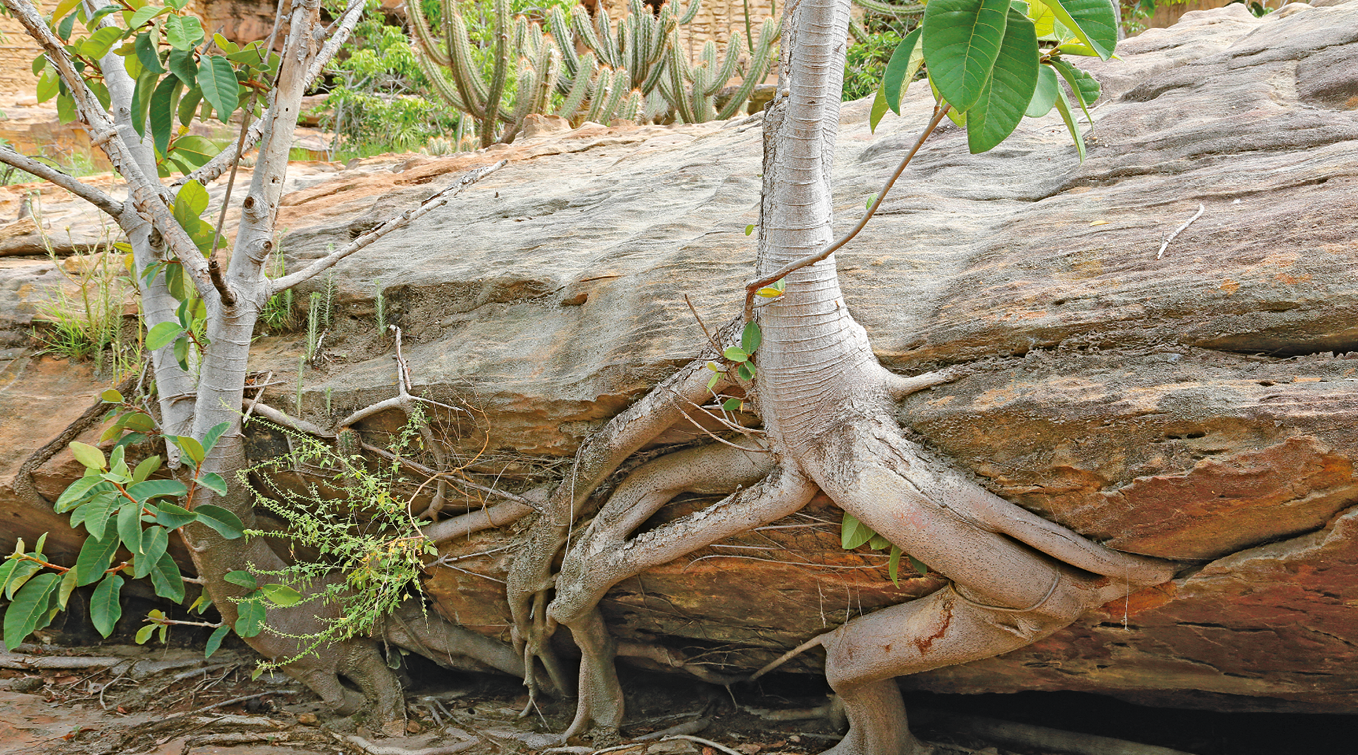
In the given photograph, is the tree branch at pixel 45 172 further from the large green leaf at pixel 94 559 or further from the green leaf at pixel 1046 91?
the green leaf at pixel 1046 91

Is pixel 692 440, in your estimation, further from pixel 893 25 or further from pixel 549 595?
pixel 893 25

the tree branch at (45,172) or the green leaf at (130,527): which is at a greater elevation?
the tree branch at (45,172)

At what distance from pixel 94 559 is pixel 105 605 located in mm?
178

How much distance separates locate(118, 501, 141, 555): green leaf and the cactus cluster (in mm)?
5509

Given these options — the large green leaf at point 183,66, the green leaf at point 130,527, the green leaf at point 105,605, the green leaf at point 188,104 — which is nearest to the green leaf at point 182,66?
the large green leaf at point 183,66

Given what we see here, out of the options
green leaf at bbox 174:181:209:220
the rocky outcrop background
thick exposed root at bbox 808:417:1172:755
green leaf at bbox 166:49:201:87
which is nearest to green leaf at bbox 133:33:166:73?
green leaf at bbox 166:49:201:87

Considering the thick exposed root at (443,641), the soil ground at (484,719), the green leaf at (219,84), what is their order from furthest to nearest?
the thick exposed root at (443,641)
the soil ground at (484,719)
the green leaf at (219,84)

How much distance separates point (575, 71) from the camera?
347 inches

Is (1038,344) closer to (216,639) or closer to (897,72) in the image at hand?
(897,72)

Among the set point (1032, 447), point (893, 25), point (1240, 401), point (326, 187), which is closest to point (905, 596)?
point (1032, 447)

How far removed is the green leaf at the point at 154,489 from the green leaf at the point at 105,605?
309 mm

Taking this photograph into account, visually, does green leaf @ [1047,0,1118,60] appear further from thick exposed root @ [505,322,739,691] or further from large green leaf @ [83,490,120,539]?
large green leaf @ [83,490,120,539]

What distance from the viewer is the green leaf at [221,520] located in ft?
8.43

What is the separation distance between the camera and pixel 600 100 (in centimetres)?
795
